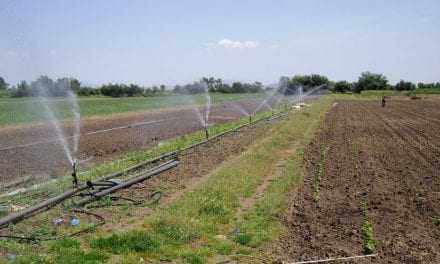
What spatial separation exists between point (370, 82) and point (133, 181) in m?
115

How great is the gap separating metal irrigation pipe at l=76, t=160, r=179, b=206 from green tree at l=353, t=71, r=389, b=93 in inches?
4252

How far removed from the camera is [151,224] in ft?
23.0

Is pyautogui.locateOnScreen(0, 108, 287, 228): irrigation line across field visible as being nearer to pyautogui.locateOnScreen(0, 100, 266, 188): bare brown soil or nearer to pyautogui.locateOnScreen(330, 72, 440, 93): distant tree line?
pyautogui.locateOnScreen(0, 100, 266, 188): bare brown soil

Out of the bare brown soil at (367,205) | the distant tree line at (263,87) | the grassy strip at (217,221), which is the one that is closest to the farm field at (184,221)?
the grassy strip at (217,221)

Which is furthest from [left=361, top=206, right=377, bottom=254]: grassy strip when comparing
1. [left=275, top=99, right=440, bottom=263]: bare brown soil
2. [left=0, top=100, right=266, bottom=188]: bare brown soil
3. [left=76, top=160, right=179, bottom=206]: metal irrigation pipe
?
[left=0, top=100, right=266, bottom=188]: bare brown soil

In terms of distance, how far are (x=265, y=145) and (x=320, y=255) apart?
417 inches

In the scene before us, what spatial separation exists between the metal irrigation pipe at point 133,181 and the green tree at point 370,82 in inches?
4252

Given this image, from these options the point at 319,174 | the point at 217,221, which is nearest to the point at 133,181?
the point at 217,221

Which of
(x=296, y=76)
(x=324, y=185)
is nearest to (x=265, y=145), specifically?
(x=324, y=185)

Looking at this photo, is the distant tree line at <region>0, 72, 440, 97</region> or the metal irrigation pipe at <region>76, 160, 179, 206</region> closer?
the metal irrigation pipe at <region>76, 160, 179, 206</region>

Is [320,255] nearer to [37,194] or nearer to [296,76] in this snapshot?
[37,194]

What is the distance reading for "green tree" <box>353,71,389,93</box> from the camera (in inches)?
4484

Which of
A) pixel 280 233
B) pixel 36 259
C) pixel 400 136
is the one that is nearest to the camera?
pixel 36 259

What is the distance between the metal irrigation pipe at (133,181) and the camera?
27.2 feet
